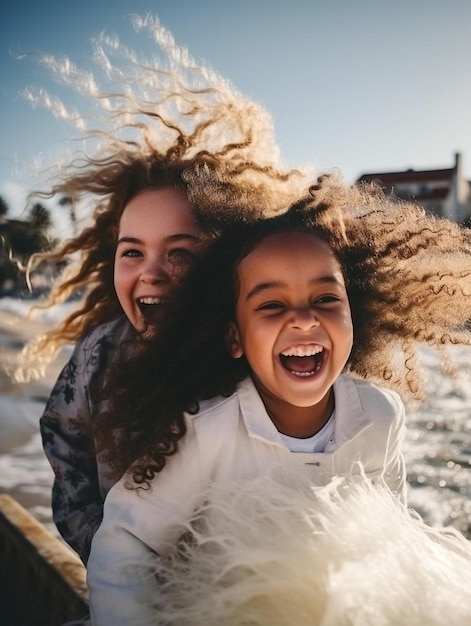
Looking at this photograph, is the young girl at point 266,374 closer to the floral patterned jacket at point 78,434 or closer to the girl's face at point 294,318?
the girl's face at point 294,318

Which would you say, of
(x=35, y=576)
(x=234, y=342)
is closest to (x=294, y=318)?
(x=234, y=342)

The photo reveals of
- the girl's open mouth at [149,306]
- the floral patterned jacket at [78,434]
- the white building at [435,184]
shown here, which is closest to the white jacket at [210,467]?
the girl's open mouth at [149,306]

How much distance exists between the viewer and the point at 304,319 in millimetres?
1665

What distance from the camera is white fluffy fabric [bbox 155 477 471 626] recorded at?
A: 3.92 ft

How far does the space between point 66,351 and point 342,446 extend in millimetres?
6630

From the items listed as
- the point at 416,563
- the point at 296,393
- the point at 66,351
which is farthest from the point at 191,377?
the point at 66,351

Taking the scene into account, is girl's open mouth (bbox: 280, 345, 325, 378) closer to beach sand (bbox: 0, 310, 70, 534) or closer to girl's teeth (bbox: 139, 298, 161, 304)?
girl's teeth (bbox: 139, 298, 161, 304)

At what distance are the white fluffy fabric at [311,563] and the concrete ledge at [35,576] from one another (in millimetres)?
848

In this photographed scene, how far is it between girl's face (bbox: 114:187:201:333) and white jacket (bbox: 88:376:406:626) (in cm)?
50

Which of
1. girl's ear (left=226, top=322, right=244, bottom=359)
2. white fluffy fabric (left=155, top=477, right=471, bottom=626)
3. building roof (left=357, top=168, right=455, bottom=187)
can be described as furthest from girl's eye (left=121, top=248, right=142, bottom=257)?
building roof (left=357, top=168, right=455, bottom=187)

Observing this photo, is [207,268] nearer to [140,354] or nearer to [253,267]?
[253,267]

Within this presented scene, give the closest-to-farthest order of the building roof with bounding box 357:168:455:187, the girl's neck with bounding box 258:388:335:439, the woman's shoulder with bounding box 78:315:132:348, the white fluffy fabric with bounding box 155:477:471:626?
the white fluffy fabric with bounding box 155:477:471:626 < the girl's neck with bounding box 258:388:335:439 < the woman's shoulder with bounding box 78:315:132:348 < the building roof with bounding box 357:168:455:187

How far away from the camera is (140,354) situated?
1.92 meters

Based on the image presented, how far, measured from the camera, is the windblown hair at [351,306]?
1767 millimetres
